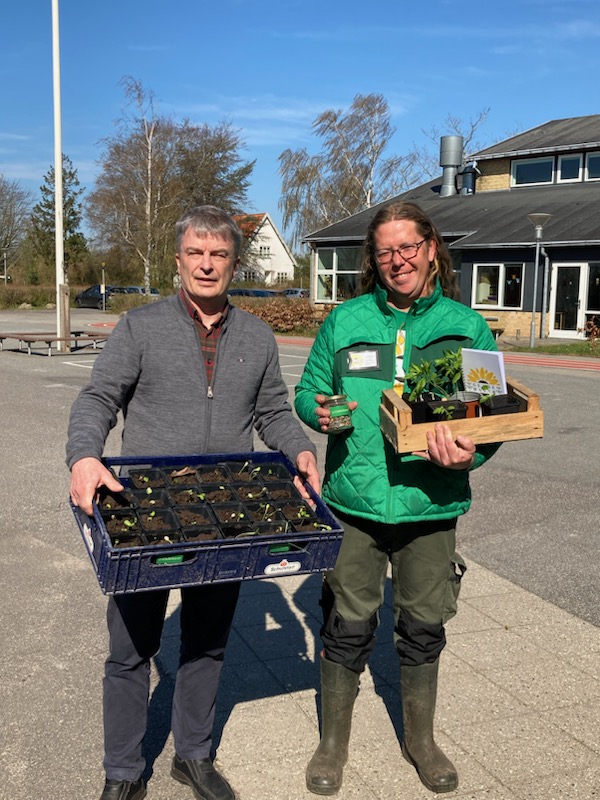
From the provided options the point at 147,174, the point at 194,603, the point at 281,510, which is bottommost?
the point at 194,603

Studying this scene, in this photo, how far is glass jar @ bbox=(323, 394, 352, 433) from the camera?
2959 millimetres

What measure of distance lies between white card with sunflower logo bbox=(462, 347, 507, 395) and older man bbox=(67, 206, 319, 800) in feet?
2.07

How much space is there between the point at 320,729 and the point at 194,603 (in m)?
0.88

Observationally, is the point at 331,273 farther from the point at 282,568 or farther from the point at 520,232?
the point at 282,568

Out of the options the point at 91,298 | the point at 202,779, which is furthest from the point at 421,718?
the point at 91,298

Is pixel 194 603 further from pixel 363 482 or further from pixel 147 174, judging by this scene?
pixel 147 174

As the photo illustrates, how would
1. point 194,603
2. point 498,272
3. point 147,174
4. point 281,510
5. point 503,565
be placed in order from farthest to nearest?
point 147,174 → point 498,272 → point 503,565 → point 194,603 → point 281,510

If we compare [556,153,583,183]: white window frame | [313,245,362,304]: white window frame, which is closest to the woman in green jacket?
[556,153,583,183]: white window frame

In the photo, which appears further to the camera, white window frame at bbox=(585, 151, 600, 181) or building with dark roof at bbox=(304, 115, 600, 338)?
white window frame at bbox=(585, 151, 600, 181)

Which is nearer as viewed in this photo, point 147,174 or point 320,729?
point 320,729

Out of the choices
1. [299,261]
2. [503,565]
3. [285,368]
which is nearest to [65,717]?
[503,565]

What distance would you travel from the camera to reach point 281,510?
9.07 feet

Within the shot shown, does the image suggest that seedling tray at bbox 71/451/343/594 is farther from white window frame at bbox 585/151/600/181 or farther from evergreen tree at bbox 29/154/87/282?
evergreen tree at bbox 29/154/87/282

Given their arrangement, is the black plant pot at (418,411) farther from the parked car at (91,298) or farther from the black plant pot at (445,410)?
the parked car at (91,298)
